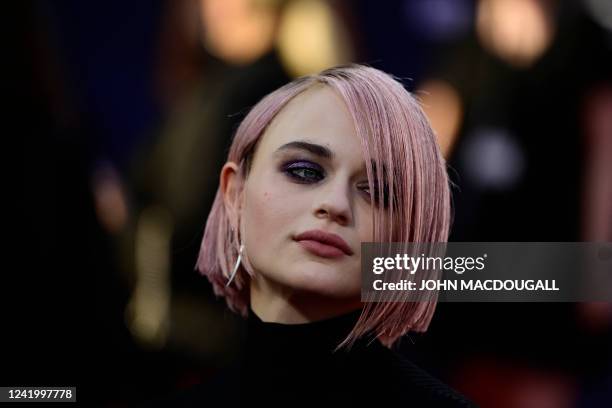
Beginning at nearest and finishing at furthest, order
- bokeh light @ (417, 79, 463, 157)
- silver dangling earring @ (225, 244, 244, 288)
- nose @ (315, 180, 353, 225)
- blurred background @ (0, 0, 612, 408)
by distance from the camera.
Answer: nose @ (315, 180, 353, 225) → silver dangling earring @ (225, 244, 244, 288) → bokeh light @ (417, 79, 463, 157) → blurred background @ (0, 0, 612, 408)

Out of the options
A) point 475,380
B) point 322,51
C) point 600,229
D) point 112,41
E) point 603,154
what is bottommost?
point 475,380

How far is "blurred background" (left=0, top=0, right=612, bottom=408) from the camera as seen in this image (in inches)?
83.6

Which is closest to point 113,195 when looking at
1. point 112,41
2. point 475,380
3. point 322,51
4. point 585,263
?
point 112,41

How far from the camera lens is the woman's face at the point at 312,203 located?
1.67 meters

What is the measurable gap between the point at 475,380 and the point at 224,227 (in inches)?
30.6

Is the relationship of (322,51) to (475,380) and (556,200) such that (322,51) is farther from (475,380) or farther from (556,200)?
(475,380)

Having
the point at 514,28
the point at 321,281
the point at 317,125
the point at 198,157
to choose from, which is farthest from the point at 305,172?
the point at 514,28

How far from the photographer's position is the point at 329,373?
170 cm

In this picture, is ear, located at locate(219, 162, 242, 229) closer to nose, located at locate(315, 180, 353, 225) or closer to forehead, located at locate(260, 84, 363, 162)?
forehead, located at locate(260, 84, 363, 162)

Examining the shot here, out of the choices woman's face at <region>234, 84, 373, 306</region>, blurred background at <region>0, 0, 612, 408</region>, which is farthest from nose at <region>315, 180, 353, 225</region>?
blurred background at <region>0, 0, 612, 408</region>

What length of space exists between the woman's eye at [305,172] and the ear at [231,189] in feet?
0.59

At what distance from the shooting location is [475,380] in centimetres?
213

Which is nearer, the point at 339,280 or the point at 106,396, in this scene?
the point at 339,280

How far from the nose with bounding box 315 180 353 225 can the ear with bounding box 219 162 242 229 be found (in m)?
0.27
